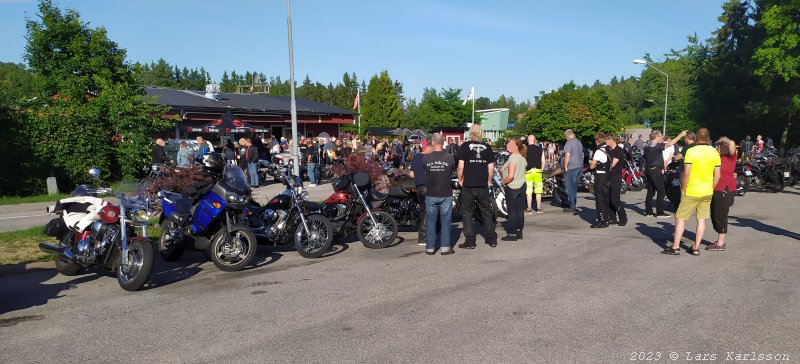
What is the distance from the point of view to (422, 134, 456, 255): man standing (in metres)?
8.38

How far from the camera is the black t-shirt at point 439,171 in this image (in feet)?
27.4

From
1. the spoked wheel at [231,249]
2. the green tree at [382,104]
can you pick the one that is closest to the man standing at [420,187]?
the spoked wheel at [231,249]

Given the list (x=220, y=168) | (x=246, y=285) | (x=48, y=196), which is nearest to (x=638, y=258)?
(x=246, y=285)

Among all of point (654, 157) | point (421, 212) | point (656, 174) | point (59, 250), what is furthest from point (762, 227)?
point (59, 250)

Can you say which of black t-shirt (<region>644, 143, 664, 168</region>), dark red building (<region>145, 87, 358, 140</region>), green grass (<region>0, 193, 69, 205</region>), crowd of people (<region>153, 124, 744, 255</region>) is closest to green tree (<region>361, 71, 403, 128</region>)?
dark red building (<region>145, 87, 358, 140</region>)

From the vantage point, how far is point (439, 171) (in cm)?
839

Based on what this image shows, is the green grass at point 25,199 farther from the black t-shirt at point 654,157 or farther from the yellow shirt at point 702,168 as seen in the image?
the yellow shirt at point 702,168

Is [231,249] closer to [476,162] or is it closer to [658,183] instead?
[476,162]

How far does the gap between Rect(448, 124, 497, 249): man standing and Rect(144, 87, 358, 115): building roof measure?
2635cm

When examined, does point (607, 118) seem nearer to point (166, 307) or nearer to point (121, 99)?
point (121, 99)

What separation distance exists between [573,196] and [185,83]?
111922 millimetres

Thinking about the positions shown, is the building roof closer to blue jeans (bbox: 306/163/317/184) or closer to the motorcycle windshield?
blue jeans (bbox: 306/163/317/184)

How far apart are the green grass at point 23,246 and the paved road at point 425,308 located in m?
0.51

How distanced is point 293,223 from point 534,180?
6.66m
